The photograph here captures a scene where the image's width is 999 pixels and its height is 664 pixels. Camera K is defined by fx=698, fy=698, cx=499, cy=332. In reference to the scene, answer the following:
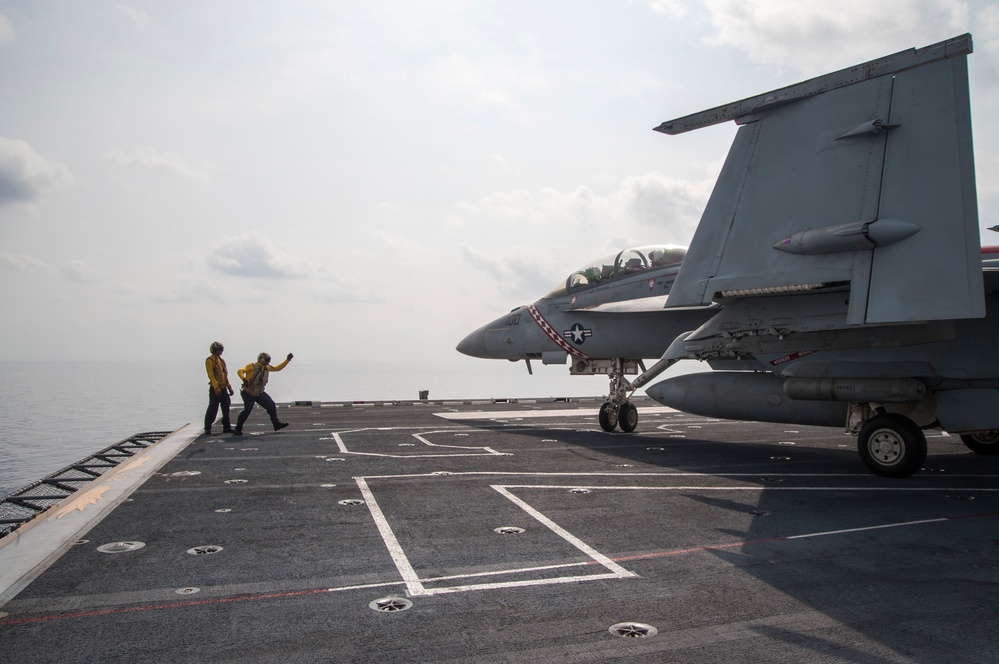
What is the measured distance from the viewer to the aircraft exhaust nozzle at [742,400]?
11320 mm

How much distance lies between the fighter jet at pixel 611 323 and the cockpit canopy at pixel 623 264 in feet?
0.07

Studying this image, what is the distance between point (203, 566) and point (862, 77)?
30.2 ft

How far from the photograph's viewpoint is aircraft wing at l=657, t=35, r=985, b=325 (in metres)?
7.91

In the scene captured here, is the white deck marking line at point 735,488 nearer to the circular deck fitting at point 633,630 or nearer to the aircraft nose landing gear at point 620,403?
the circular deck fitting at point 633,630

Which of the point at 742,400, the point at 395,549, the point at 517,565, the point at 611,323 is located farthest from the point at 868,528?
the point at 611,323

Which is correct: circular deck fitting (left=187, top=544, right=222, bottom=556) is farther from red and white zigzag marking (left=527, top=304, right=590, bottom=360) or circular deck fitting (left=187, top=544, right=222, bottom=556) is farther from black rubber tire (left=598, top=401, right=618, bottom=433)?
red and white zigzag marking (left=527, top=304, right=590, bottom=360)

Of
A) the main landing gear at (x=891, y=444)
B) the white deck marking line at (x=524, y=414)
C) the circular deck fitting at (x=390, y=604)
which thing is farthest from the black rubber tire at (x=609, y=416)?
the circular deck fitting at (x=390, y=604)

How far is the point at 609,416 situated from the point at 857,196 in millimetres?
8810

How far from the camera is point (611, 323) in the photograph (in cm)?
1588

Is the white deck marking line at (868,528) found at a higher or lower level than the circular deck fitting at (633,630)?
higher

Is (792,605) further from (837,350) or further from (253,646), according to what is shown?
(837,350)

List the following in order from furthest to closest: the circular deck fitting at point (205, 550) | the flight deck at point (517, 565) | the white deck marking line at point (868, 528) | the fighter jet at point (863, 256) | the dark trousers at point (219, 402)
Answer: the dark trousers at point (219, 402) < the fighter jet at point (863, 256) < the white deck marking line at point (868, 528) < the circular deck fitting at point (205, 550) < the flight deck at point (517, 565)

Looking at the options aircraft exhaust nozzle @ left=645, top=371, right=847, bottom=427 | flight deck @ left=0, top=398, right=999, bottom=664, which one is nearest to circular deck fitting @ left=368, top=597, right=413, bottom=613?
flight deck @ left=0, top=398, right=999, bottom=664

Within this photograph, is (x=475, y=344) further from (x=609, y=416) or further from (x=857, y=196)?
(x=857, y=196)
